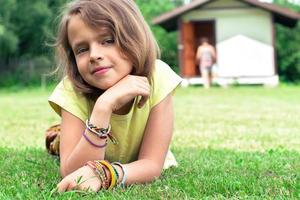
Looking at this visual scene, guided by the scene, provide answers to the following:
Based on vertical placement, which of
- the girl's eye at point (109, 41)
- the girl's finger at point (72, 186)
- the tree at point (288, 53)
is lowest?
the tree at point (288, 53)

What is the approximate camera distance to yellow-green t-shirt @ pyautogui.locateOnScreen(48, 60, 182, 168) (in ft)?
9.57

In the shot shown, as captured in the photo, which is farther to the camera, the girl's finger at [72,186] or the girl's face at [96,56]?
the girl's face at [96,56]

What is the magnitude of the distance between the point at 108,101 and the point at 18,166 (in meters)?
1.11

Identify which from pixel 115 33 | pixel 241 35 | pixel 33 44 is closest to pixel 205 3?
pixel 241 35

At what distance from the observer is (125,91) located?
8.63 feet

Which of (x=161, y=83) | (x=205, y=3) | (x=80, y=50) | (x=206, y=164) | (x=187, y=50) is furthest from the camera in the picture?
(x=187, y=50)

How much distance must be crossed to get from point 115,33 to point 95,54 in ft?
0.47

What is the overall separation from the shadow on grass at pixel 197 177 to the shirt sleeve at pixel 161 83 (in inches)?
16.0

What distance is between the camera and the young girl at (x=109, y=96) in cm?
262

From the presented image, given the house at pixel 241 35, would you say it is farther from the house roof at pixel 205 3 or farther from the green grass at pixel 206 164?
the green grass at pixel 206 164

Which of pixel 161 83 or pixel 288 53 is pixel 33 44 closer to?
pixel 288 53

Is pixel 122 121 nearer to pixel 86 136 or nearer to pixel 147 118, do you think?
pixel 147 118

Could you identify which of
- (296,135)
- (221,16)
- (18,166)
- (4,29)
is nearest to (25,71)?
(4,29)

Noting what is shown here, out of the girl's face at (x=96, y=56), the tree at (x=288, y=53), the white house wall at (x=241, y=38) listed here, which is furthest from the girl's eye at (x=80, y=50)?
the tree at (x=288, y=53)
